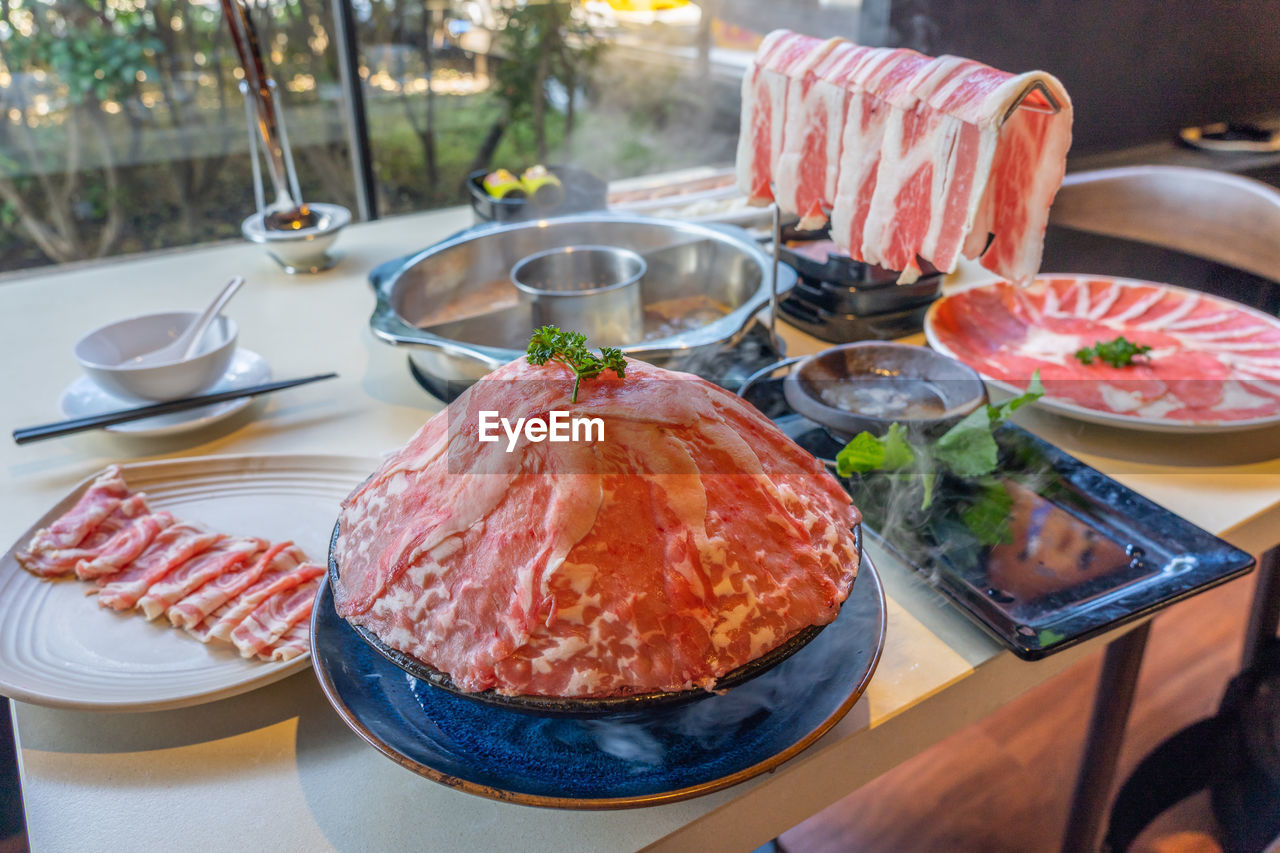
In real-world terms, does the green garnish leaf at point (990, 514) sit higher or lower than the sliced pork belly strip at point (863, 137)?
lower

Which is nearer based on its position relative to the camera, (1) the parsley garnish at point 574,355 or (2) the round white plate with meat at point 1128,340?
(1) the parsley garnish at point 574,355

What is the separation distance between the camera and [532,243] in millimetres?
1846

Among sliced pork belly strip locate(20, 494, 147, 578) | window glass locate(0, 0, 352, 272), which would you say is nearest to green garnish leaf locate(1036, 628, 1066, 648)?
sliced pork belly strip locate(20, 494, 147, 578)

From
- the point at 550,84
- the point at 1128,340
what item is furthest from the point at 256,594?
the point at 550,84

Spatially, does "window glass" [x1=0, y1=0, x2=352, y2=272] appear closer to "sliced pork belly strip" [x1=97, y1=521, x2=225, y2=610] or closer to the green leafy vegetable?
"sliced pork belly strip" [x1=97, y1=521, x2=225, y2=610]

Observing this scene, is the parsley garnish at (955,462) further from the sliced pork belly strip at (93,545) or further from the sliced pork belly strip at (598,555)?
the sliced pork belly strip at (93,545)

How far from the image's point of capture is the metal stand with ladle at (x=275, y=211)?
194 centimetres

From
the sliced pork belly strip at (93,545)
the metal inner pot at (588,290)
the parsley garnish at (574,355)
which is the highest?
the parsley garnish at (574,355)

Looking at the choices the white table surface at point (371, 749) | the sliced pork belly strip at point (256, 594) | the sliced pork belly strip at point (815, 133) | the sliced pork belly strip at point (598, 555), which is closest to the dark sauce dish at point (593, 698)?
the sliced pork belly strip at point (598, 555)

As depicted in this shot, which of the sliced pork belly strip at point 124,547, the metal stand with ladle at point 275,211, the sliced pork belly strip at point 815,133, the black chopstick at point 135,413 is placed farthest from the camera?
the metal stand with ladle at point 275,211

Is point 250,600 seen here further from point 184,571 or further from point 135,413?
point 135,413

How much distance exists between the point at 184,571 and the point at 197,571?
2 centimetres

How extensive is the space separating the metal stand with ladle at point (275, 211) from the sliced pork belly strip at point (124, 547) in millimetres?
1062

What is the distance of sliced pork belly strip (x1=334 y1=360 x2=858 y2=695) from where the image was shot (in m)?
0.68
